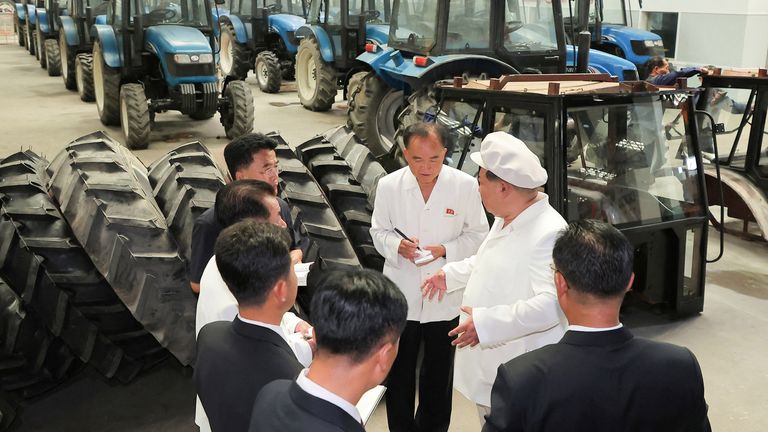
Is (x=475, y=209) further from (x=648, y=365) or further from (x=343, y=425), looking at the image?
(x=343, y=425)

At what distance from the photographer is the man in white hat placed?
2.69 m

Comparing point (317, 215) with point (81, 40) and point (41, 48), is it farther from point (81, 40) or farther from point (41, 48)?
point (41, 48)

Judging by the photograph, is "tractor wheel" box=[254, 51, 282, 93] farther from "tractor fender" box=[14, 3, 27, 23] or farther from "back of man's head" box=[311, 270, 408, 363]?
"back of man's head" box=[311, 270, 408, 363]

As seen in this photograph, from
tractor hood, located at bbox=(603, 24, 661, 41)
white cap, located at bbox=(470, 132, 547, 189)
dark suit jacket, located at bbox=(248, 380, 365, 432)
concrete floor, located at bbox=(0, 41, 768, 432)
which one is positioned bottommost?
concrete floor, located at bbox=(0, 41, 768, 432)

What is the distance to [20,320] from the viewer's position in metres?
3.63

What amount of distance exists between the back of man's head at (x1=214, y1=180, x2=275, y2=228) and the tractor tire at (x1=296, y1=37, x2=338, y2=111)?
387 inches

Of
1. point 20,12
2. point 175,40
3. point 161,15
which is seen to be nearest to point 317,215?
point 175,40

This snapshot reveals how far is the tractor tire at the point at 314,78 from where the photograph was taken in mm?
12430

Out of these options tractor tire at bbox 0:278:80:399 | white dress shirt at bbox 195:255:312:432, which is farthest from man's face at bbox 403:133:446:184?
tractor tire at bbox 0:278:80:399

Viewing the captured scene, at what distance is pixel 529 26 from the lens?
8.61 meters

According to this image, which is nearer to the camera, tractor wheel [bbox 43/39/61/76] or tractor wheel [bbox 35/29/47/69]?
tractor wheel [bbox 43/39/61/76]

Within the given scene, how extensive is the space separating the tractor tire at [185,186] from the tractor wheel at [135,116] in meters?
5.18

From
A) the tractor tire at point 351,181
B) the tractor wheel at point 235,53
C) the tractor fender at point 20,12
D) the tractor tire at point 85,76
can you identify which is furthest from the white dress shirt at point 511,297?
the tractor fender at point 20,12

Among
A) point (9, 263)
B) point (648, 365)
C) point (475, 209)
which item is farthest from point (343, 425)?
point (9, 263)
